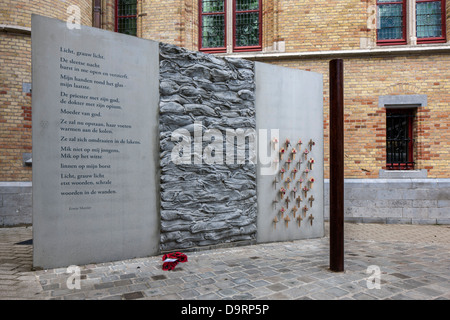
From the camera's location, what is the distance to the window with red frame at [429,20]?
8422 mm

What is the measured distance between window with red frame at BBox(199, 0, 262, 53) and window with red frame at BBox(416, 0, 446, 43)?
4.75m

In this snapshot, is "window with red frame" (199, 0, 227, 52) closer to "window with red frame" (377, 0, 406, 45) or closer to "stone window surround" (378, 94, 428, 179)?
"window with red frame" (377, 0, 406, 45)

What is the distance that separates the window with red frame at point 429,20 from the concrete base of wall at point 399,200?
4.34m

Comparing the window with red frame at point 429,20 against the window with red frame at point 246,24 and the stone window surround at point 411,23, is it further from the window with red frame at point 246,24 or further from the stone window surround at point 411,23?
the window with red frame at point 246,24

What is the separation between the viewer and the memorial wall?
413cm

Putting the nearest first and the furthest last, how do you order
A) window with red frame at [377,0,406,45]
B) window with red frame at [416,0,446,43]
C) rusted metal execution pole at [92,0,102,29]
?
window with red frame at [416,0,446,43]
window with red frame at [377,0,406,45]
rusted metal execution pole at [92,0,102,29]

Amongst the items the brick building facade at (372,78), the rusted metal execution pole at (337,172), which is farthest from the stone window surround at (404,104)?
the rusted metal execution pole at (337,172)

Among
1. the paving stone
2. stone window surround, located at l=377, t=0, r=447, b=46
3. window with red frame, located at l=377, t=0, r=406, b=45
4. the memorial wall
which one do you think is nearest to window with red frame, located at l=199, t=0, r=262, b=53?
window with red frame, located at l=377, t=0, r=406, b=45

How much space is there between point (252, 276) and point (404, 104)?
7013 mm

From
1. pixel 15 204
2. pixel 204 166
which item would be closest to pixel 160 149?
pixel 204 166

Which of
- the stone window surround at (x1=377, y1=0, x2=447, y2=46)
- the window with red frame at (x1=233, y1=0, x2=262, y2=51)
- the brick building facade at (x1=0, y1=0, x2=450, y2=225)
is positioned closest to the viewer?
the brick building facade at (x1=0, y1=0, x2=450, y2=225)

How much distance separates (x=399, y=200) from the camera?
310 inches

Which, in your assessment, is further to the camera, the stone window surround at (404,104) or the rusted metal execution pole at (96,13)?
the rusted metal execution pole at (96,13)

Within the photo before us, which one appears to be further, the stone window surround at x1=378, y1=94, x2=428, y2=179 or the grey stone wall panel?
the stone window surround at x1=378, y1=94, x2=428, y2=179
